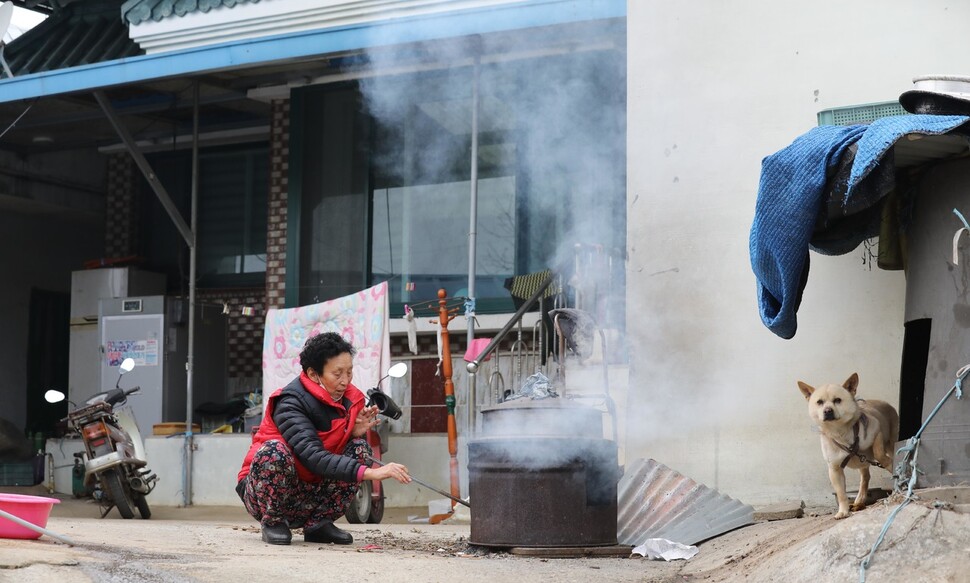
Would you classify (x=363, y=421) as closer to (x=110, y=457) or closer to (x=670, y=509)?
(x=670, y=509)

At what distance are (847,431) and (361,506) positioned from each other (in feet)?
13.6

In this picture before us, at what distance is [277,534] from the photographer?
591 centimetres

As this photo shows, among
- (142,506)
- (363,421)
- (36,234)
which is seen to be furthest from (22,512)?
(36,234)

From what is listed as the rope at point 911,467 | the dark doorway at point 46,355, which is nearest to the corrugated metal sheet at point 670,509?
the rope at point 911,467

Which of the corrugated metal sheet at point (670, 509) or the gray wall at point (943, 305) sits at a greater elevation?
the gray wall at point (943, 305)

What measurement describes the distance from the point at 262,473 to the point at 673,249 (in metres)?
2.92

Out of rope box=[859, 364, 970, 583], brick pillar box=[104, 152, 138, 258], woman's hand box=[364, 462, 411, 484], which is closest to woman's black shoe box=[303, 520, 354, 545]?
woman's hand box=[364, 462, 411, 484]

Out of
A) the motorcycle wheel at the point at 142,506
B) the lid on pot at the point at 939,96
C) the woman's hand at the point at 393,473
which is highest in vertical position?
the lid on pot at the point at 939,96

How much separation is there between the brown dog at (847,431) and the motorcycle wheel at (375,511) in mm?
4049

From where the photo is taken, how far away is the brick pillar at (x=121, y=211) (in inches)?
564

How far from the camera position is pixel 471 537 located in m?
5.90

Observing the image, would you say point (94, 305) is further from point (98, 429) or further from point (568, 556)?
point (568, 556)

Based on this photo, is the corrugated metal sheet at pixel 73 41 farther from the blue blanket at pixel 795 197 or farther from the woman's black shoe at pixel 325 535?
the blue blanket at pixel 795 197

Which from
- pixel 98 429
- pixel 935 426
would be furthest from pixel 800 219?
pixel 98 429
